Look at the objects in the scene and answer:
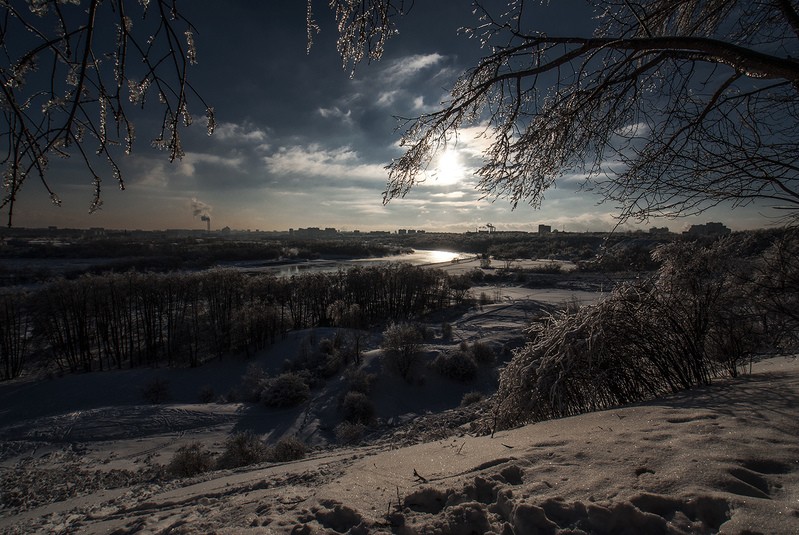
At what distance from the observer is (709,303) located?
4.97 metres

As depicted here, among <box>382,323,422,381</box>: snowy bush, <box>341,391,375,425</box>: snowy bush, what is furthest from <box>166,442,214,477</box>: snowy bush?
<box>382,323,422,381</box>: snowy bush

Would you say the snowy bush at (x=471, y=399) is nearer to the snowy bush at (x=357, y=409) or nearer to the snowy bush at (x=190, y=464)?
the snowy bush at (x=357, y=409)

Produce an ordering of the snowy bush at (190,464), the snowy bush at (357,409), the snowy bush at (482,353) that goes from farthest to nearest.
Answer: the snowy bush at (482,353) → the snowy bush at (357,409) → the snowy bush at (190,464)

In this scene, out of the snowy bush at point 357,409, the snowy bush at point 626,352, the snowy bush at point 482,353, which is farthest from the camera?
the snowy bush at point 482,353

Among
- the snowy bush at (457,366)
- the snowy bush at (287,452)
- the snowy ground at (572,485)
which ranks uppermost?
the snowy ground at (572,485)

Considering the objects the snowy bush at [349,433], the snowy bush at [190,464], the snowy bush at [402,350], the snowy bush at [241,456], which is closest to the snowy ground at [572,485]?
the snowy bush at [190,464]

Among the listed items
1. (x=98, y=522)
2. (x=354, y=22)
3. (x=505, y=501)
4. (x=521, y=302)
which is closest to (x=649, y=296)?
(x=505, y=501)

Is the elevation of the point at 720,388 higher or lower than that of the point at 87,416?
higher

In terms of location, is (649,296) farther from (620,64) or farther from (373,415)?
(373,415)

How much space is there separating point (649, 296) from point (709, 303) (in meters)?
0.85

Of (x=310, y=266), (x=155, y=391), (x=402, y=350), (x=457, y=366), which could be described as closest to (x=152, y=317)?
(x=155, y=391)

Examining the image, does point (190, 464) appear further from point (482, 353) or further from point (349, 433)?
point (482, 353)

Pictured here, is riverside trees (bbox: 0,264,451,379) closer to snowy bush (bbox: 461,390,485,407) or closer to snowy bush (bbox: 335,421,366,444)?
snowy bush (bbox: 335,421,366,444)

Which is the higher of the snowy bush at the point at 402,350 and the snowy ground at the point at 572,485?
the snowy ground at the point at 572,485
